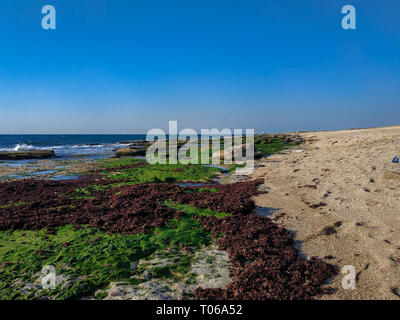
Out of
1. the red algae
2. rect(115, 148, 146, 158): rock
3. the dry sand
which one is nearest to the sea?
rect(115, 148, 146, 158): rock

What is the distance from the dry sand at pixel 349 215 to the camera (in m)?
5.44

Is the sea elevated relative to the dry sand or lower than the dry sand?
elevated

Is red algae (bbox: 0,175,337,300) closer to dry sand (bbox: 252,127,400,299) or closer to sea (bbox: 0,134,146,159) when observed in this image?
dry sand (bbox: 252,127,400,299)

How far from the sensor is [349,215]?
8750 mm

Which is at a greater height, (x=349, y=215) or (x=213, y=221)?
(x=349, y=215)

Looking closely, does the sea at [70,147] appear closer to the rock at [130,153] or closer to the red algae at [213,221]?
the rock at [130,153]

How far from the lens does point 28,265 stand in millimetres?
6262

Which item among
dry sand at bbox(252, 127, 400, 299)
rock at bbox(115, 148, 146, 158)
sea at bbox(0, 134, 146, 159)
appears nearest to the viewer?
dry sand at bbox(252, 127, 400, 299)

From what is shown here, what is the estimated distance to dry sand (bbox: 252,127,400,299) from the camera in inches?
214

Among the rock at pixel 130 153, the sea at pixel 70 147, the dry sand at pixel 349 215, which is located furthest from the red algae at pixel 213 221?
the sea at pixel 70 147

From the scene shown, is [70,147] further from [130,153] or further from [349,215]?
[349,215]

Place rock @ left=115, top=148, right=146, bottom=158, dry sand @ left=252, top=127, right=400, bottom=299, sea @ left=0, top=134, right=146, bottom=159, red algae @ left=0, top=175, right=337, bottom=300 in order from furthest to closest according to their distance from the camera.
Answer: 1. sea @ left=0, top=134, right=146, bottom=159
2. rock @ left=115, top=148, right=146, bottom=158
3. dry sand @ left=252, top=127, right=400, bottom=299
4. red algae @ left=0, top=175, right=337, bottom=300

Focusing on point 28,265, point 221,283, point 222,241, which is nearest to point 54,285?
point 28,265

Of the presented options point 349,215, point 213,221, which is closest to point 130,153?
point 213,221
